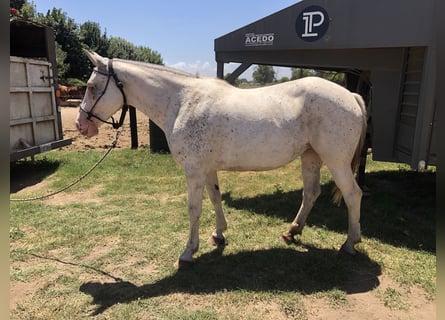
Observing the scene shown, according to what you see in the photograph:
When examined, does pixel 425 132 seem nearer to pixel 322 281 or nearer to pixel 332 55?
pixel 332 55

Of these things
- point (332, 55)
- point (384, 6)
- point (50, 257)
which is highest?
point (384, 6)

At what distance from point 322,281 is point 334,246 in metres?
0.81

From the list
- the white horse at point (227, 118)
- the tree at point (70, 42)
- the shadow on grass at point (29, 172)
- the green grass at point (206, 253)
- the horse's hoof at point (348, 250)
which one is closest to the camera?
the green grass at point (206, 253)

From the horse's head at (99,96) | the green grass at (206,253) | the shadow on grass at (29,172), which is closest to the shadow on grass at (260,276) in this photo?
the green grass at (206,253)

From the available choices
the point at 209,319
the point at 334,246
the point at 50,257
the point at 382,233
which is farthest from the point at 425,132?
the point at 50,257

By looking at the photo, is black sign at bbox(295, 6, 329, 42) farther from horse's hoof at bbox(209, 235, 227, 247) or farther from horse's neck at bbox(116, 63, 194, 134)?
horse's hoof at bbox(209, 235, 227, 247)

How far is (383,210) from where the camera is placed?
5109mm

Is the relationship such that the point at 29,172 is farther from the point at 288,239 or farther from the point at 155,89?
the point at 288,239

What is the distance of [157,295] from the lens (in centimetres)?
312

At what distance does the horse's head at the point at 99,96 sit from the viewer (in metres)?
3.46

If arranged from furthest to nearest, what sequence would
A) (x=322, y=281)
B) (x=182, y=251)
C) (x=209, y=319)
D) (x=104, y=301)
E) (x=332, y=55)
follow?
(x=332, y=55), (x=182, y=251), (x=322, y=281), (x=104, y=301), (x=209, y=319)

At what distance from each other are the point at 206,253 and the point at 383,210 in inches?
116

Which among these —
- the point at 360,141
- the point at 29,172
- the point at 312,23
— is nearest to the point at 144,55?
the point at 29,172

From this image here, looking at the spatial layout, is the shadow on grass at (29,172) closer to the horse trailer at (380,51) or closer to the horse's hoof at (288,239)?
the horse trailer at (380,51)
